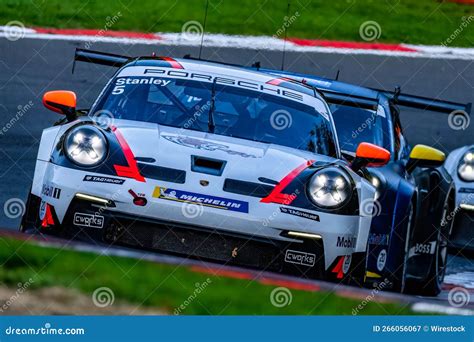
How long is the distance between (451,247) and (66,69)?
3.76m

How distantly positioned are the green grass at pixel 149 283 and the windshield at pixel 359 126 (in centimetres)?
325

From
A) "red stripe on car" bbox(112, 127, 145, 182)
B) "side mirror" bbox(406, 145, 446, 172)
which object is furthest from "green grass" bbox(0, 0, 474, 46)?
"red stripe on car" bbox(112, 127, 145, 182)

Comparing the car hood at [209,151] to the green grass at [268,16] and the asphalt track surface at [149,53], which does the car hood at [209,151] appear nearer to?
the asphalt track surface at [149,53]

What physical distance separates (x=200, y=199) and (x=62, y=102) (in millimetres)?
1061

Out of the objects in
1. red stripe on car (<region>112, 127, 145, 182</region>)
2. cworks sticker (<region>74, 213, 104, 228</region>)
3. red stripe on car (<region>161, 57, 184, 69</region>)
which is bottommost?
cworks sticker (<region>74, 213, 104, 228</region>)

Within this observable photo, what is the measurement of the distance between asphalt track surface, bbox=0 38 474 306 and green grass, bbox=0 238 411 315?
3789 millimetres

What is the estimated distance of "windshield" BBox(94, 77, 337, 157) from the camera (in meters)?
7.20

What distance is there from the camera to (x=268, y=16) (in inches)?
498

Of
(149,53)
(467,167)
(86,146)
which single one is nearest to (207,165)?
(86,146)

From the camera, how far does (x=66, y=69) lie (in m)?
11.5

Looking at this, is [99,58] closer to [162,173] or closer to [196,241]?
[162,173]

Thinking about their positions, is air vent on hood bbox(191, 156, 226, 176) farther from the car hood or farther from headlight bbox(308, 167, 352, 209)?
headlight bbox(308, 167, 352, 209)

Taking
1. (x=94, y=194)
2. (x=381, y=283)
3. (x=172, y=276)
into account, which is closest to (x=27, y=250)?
(x=172, y=276)

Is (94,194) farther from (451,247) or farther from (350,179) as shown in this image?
(451,247)
